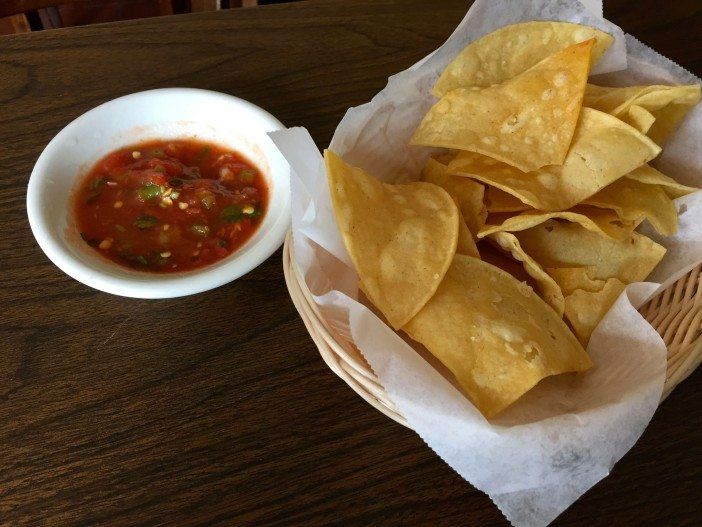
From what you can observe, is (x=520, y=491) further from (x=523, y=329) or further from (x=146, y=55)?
(x=146, y=55)

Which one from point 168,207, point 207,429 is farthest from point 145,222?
point 207,429

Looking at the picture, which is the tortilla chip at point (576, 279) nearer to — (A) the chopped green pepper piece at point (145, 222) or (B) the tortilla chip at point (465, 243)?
(B) the tortilla chip at point (465, 243)

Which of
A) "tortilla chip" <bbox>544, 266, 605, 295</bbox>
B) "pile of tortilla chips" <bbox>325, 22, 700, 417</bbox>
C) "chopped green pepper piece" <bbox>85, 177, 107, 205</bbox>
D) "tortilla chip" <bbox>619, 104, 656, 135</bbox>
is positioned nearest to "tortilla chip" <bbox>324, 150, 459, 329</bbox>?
"pile of tortilla chips" <bbox>325, 22, 700, 417</bbox>

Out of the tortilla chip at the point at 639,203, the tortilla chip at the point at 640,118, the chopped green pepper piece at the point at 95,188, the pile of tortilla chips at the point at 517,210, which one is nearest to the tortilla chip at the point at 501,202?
the pile of tortilla chips at the point at 517,210

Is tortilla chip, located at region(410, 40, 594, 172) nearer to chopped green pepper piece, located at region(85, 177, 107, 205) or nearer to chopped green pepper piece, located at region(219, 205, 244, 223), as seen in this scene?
chopped green pepper piece, located at region(219, 205, 244, 223)

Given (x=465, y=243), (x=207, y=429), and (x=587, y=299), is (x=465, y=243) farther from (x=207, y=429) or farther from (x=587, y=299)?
(x=207, y=429)

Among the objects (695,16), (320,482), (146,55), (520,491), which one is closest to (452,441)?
(520,491)
